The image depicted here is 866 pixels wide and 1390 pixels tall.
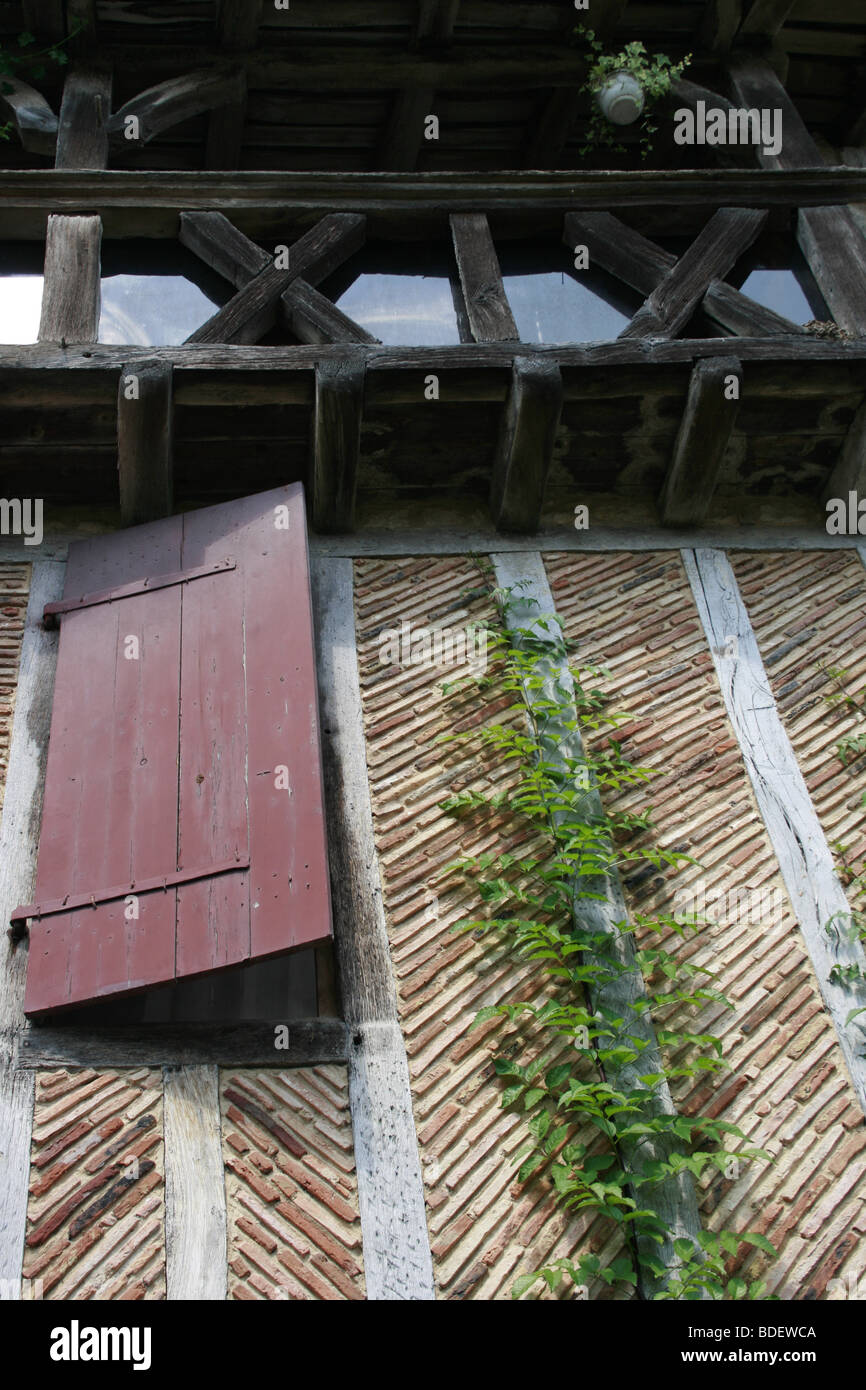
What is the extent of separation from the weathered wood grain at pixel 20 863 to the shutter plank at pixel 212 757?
0.53 metres

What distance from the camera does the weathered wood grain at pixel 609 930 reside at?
3754mm

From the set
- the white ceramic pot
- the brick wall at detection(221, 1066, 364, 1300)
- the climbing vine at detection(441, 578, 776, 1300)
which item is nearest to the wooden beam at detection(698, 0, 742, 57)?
the white ceramic pot

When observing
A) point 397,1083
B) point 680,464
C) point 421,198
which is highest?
point 421,198

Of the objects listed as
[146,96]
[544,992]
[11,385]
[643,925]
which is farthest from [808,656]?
[146,96]

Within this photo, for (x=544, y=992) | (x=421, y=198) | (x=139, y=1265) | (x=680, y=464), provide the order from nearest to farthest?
1. (x=139, y=1265)
2. (x=544, y=992)
3. (x=680, y=464)
4. (x=421, y=198)

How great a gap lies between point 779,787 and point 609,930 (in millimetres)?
906

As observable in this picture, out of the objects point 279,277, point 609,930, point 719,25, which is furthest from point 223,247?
point 609,930

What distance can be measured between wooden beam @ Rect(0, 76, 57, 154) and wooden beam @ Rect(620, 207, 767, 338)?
9.43 ft

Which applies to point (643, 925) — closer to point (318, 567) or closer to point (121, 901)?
point (121, 901)

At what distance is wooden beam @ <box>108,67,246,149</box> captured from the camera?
6.33m

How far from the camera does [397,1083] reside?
155 inches

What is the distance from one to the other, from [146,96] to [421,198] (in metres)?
1.42

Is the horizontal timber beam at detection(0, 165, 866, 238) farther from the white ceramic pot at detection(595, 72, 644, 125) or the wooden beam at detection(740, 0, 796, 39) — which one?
the wooden beam at detection(740, 0, 796, 39)
